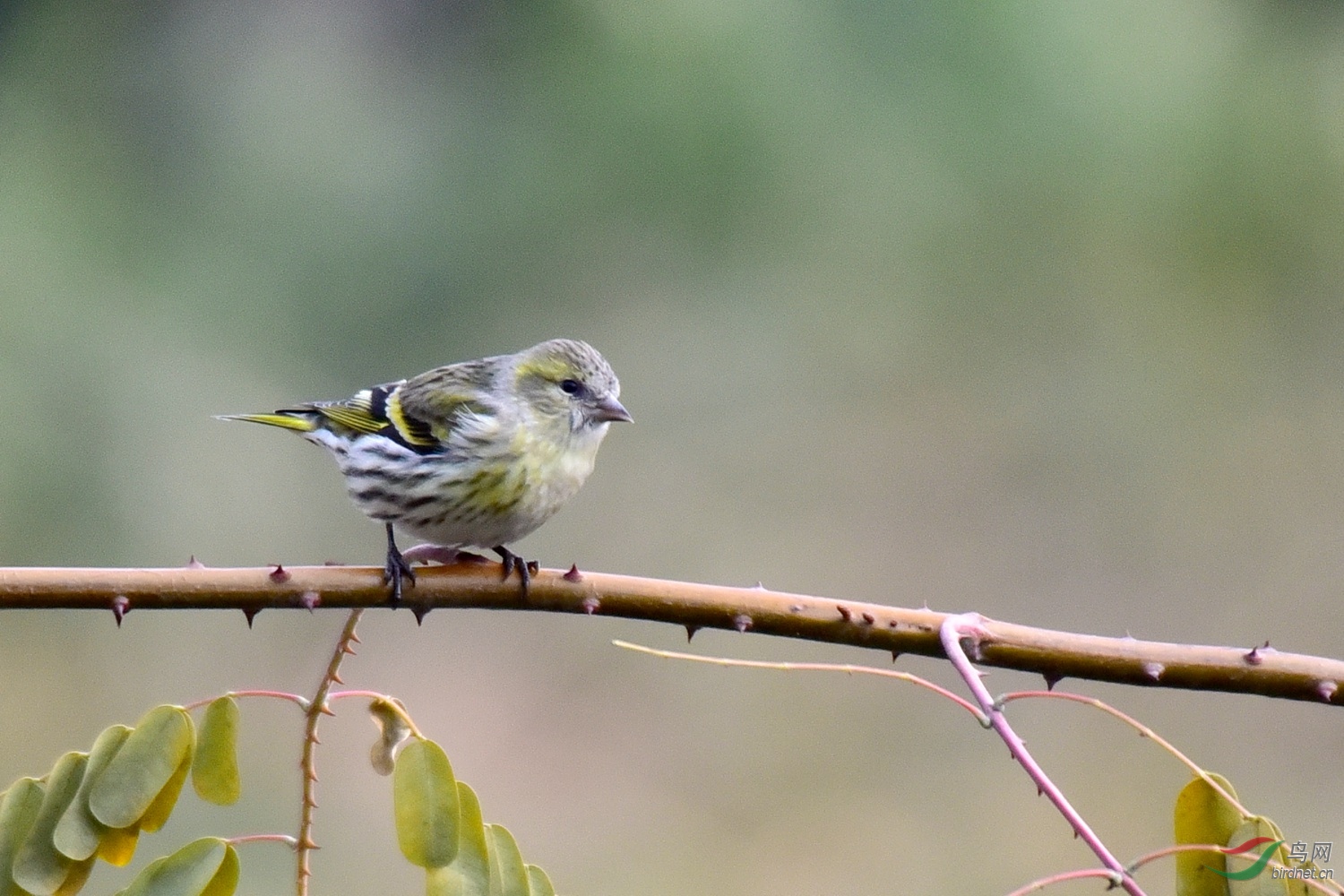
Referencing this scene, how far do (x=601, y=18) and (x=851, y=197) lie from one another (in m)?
1.80

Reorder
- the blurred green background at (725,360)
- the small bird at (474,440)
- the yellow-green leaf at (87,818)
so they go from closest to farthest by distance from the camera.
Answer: the yellow-green leaf at (87,818) < the small bird at (474,440) < the blurred green background at (725,360)

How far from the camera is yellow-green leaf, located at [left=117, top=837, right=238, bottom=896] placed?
1.94 meters

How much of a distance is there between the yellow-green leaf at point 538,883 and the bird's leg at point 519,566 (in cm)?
43

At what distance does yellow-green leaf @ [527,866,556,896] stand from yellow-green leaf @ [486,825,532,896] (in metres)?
0.01

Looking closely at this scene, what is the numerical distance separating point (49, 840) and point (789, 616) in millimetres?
1103

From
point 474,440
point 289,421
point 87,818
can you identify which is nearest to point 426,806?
point 87,818

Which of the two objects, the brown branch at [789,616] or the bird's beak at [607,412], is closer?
the brown branch at [789,616]

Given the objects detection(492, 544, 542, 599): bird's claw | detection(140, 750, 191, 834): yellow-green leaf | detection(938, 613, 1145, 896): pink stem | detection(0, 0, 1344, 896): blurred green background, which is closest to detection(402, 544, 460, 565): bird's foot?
detection(492, 544, 542, 599): bird's claw

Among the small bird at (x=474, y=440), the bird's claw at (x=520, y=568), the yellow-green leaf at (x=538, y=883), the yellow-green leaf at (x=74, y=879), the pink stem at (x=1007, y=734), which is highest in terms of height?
the small bird at (x=474, y=440)

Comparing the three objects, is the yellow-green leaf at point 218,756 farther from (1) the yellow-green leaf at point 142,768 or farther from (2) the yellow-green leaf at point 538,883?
(2) the yellow-green leaf at point 538,883

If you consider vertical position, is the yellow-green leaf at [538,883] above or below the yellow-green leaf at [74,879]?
above

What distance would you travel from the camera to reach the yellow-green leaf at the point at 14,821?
1.94 m

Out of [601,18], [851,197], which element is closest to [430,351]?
[601,18]

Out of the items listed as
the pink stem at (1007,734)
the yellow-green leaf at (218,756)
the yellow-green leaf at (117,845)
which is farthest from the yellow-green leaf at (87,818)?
the pink stem at (1007,734)
